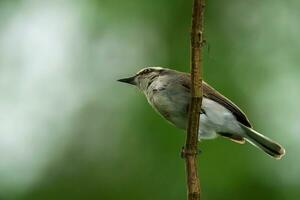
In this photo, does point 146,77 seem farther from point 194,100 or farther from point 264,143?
point 194,100

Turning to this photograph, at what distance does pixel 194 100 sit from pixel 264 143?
84.2 inches

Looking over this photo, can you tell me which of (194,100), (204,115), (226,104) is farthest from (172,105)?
A: (194,100)

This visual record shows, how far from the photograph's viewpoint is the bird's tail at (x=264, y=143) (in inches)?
250

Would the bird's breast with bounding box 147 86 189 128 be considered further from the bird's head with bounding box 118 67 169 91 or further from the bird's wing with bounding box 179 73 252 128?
the bird's head with bounding box 118 67 169 91

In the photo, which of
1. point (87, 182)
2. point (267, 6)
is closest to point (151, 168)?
point (87, 182)

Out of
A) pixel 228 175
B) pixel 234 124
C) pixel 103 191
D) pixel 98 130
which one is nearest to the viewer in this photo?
pixel 234 124

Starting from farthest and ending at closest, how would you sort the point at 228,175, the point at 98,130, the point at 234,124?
the point at 98,130 < the point at 228,175 < the point at 234,124

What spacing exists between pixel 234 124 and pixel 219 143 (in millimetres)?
3113

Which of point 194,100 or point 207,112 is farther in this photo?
point 207,112

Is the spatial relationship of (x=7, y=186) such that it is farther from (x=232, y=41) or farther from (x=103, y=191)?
(x=232, y=41)

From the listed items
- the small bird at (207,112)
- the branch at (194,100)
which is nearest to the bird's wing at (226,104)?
the small bird at (207,112)

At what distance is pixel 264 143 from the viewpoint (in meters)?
6.40

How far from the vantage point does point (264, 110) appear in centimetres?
949

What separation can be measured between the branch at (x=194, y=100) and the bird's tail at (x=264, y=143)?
1.93 metres
